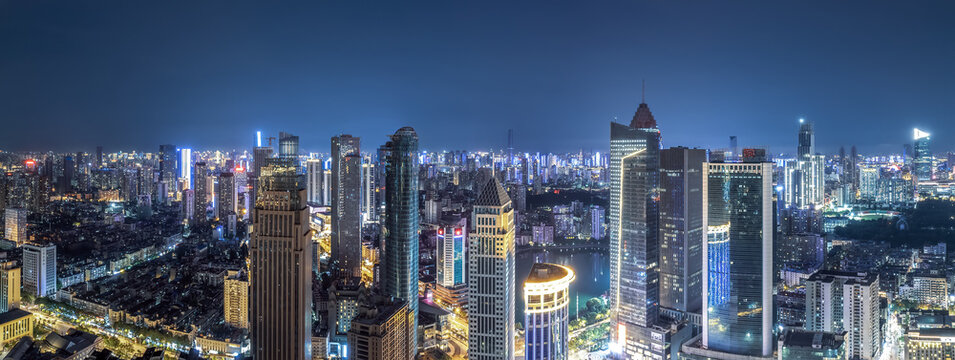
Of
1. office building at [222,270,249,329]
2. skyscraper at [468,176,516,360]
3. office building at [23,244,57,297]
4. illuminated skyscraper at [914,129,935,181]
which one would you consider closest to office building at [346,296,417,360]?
skyscraper at [468,176,516,360]

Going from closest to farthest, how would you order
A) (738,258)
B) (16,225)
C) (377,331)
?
(377,331) → (738,258) → (16,225)

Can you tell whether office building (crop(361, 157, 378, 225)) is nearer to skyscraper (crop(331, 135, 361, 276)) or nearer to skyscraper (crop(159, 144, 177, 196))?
skyscraper (crop(331, 135, 361, 276))

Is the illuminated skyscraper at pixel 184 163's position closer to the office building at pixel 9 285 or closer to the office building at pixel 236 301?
the office building at pixel 9 285

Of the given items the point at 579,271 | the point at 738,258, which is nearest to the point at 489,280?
the point at 738,258

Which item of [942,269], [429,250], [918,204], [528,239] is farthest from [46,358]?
[918,204]

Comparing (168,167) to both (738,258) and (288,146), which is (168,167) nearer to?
(288,146)

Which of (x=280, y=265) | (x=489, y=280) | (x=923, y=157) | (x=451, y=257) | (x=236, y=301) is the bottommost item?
(x=236, y=301)
